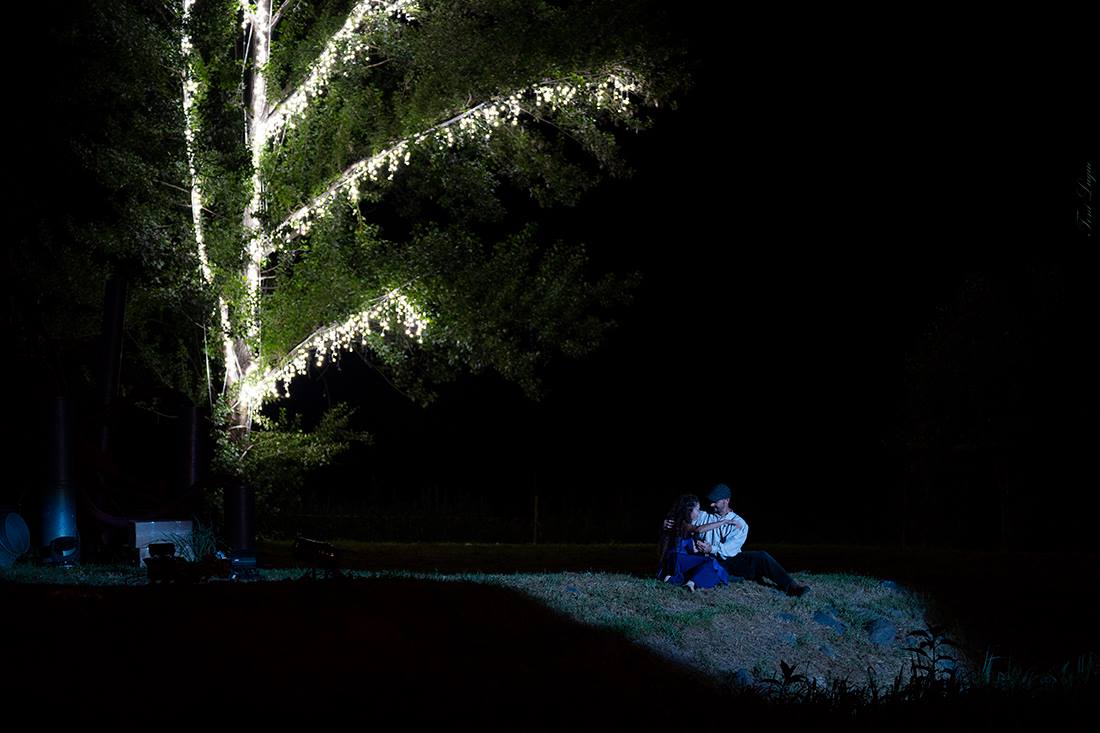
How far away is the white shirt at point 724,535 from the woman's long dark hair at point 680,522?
0.21 m

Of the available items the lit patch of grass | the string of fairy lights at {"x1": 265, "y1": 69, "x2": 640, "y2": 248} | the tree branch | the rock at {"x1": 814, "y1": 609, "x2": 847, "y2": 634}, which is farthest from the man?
the tree branch

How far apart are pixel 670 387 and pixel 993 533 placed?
9623 mm

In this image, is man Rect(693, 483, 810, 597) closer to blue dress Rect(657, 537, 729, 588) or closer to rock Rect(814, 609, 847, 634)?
blue dress Rect(657, 537, 729, 588)

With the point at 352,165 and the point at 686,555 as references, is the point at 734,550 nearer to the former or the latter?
the point at 686,555

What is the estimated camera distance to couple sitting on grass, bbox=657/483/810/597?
1212cm

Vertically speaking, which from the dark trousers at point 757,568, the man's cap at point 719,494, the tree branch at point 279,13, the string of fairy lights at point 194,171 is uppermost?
the tree branch at point 279,13

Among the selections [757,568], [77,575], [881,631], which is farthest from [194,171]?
[881,631]

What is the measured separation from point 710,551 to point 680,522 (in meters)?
0.42

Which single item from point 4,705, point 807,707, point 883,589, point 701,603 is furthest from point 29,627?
point 883,589

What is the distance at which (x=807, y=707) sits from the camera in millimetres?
6777

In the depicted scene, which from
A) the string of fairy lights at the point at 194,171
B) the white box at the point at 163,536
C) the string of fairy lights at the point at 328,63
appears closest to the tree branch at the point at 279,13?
the string of fairy lights at the point at 328,63

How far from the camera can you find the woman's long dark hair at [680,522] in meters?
12.1

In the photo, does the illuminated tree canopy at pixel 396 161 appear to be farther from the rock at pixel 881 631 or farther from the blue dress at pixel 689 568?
the rock at pixel 881 631

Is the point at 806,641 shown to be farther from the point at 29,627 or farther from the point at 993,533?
the point at 993,533
